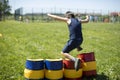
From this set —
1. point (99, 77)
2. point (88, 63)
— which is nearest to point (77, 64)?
point (88, 63)

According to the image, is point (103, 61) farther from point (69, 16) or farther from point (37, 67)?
point (37, 67)

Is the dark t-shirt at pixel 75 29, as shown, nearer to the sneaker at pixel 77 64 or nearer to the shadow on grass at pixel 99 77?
the sneaker at pixel 77 64

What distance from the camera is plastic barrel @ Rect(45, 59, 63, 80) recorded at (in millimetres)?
7434

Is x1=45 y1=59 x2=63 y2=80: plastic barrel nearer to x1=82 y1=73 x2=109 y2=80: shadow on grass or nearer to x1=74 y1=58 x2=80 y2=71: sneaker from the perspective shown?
x1=74 y1=58 x2=80 y2=71: sneaker

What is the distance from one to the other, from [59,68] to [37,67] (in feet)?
1.92

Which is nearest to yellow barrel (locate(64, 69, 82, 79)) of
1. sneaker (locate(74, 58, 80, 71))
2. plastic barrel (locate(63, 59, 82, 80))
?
plastic barrel (locate(63, 59, 82, 80))

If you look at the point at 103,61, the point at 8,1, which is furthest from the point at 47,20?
the point at 103,61

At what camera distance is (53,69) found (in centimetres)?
745

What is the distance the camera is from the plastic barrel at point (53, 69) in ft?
24.4

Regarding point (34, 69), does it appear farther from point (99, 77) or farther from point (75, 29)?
point (99, 77)

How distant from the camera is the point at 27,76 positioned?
24.5ft

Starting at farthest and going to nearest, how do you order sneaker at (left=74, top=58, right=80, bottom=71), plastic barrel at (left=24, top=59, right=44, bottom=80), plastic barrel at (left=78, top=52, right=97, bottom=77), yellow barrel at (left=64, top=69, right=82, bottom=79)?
plastic barrel at (left=78, top=52, right=97, bottom=77) → yellow barrel at (left=64, top=69, right=82, bottom=79) → sneaker at (left=74, top=58, right=80, bottom=71) → plastic barrel at (left=24, top=59, right=44, bottom=80)

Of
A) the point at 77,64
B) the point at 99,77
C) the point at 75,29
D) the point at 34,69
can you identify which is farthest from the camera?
the point at 99,77

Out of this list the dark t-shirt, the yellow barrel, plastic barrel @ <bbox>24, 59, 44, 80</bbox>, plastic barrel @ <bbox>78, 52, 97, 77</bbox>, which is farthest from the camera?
the dark t-shirt
